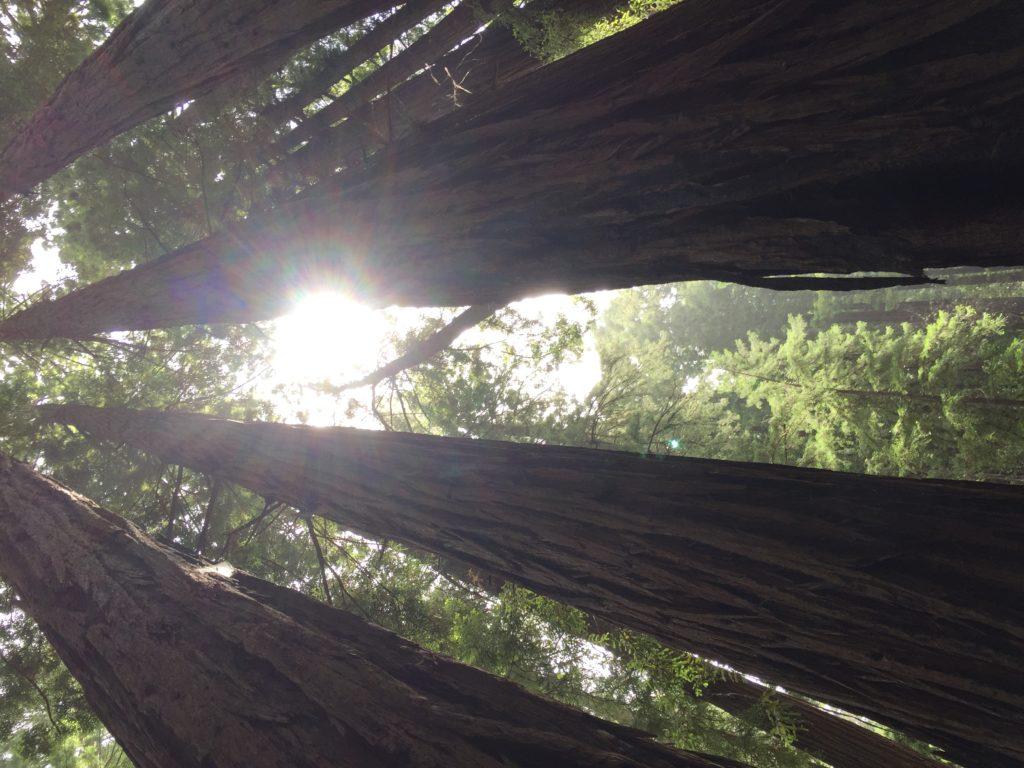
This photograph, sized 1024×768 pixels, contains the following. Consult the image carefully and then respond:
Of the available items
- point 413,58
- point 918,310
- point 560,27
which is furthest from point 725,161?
point 918,310

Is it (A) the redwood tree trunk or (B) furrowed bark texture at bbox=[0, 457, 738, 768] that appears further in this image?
(A) the redwood tree trunk

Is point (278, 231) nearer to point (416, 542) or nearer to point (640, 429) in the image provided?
point (416, 542)

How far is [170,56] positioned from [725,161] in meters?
3.67

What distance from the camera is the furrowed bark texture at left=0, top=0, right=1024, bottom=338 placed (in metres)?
1.69

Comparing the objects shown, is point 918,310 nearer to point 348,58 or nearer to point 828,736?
point 828,736

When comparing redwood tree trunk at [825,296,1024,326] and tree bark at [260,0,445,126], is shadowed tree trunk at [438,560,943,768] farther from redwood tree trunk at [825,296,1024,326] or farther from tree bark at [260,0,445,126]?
redwood tree trunk at [825,296,1024,326]

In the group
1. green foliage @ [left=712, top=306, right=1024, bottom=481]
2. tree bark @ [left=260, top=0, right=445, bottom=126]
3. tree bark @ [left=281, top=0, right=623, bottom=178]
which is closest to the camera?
tree bark @ [left=260, top=0, right=445, bottom=126]

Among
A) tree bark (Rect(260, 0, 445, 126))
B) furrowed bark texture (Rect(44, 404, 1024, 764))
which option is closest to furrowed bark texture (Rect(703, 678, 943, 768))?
furrowed bark texture (Rect(44, 404, 1024, 764))

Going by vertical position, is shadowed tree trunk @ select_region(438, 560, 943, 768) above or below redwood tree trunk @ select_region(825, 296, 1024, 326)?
below

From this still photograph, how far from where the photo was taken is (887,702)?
1.89m

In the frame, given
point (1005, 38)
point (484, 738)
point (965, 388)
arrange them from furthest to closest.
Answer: point (965, 388)
point (484, 738)
point (1005, 38)

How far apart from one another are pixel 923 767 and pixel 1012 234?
14.9ft

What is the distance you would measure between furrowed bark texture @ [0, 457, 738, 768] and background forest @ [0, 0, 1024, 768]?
181cm

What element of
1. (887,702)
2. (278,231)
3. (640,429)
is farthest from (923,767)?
(278,231)
